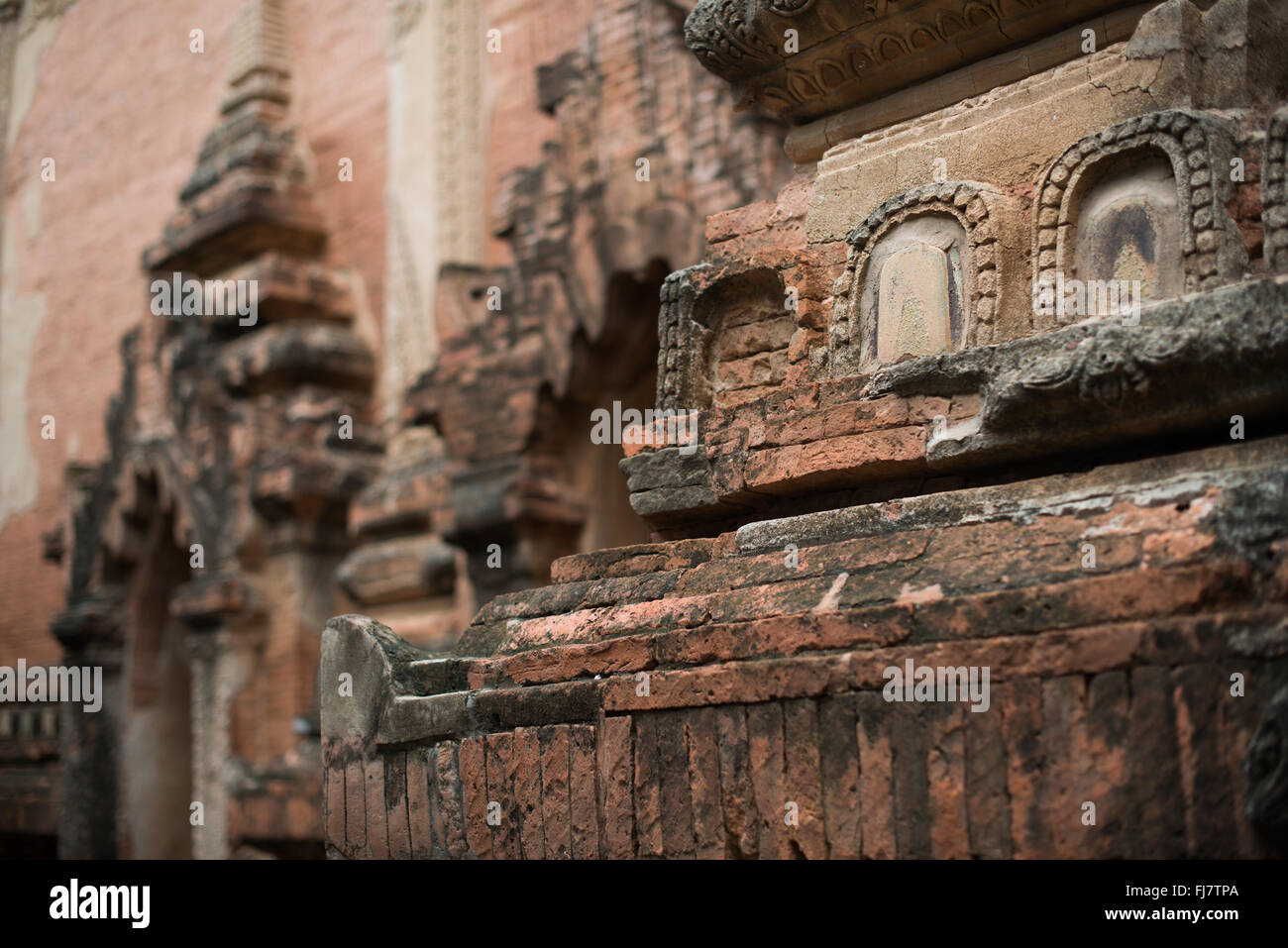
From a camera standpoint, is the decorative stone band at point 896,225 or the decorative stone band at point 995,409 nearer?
the decorative stone band at point 995,409

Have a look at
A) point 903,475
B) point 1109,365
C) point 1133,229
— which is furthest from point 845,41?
point 1109,365

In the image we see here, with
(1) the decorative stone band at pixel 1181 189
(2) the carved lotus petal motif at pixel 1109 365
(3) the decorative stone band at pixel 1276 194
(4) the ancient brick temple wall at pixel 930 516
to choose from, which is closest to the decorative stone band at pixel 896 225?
(4) the ancient brick temple wall at pixel 930 516

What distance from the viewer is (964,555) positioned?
306 centimetres

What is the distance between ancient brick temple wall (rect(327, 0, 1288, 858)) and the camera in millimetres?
2719

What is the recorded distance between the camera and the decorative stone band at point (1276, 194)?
2.99 m

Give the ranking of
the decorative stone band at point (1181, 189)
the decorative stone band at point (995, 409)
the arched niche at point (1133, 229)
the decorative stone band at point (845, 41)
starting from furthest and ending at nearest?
the decorative stone band at point (845, 41) → the arched niche at point (1133, 229) → the decorative stone band at point (1181, 189) → the decorative stone band at point (995, 409)

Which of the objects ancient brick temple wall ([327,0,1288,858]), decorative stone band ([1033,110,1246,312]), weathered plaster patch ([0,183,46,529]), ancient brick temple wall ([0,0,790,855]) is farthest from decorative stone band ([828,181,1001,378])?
weathered plaster patch ([0,183,46,529])

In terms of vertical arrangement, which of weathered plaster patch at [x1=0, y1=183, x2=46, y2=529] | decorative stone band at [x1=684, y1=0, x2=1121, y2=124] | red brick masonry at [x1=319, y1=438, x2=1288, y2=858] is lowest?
red brick masonry at [x1=319, y1=438, x2=1288, y2=858]

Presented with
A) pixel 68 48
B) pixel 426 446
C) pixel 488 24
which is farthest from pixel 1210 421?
pixel 68 48

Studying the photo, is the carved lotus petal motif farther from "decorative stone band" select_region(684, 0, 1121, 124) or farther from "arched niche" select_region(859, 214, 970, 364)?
"decorative stone band" select_region(684, 0, 1121, 124)

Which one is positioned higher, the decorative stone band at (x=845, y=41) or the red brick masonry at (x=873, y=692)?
the decorative stone band at (x=845, y=41)

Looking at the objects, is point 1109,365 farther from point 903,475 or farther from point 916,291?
point 916,291

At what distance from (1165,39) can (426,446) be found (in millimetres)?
7060

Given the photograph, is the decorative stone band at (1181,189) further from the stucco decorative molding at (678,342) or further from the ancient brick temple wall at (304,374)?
the ancient brick temple wall at (304,374)
